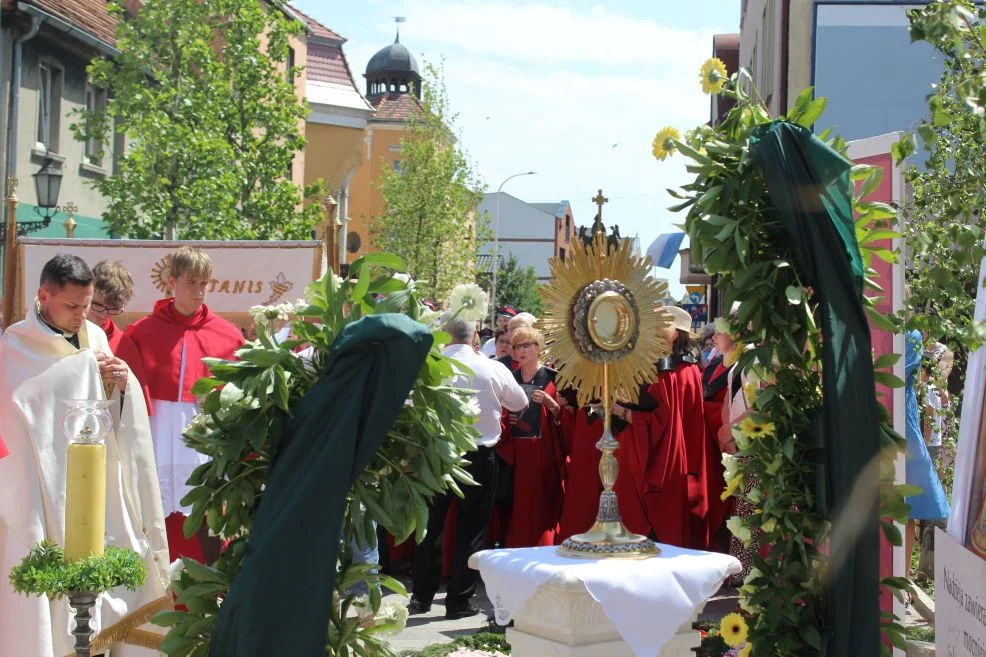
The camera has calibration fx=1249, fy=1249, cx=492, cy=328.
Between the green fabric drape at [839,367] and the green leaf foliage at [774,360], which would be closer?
the green fabric drape at [839,367]

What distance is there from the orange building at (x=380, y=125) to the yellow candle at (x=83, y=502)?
40348mm

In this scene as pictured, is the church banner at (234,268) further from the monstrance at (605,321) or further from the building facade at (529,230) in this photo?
the building facade at (529,230)

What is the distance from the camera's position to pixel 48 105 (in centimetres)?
2262

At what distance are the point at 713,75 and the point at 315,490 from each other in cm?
199

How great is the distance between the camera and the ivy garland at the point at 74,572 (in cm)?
332

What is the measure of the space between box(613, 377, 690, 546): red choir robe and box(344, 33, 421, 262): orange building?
34908 mm

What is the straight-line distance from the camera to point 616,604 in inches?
207

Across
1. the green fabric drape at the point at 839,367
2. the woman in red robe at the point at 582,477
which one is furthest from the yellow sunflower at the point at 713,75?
the woman in red robe at the point at 582,477

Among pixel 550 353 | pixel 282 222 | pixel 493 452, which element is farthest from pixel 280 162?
pixel 550 353

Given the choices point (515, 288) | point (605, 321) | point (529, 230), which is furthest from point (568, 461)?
point (529, 230)

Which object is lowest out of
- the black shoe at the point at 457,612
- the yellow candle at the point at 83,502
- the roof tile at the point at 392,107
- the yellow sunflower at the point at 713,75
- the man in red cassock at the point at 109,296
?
the black shoe at the point at 457,612

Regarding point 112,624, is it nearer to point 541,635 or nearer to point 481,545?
point 541,635

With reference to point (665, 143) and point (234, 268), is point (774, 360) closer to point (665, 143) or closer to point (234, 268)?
point (665, 143)

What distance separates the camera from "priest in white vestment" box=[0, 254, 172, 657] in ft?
17.4
